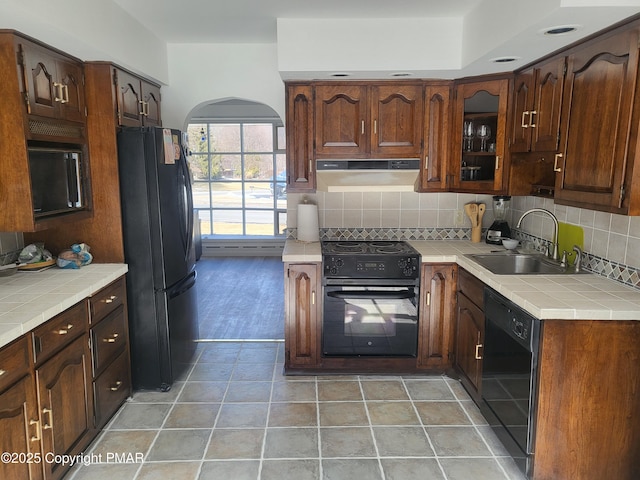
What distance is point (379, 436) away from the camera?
2.62 m

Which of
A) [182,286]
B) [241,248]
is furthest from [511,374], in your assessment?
[241,248]

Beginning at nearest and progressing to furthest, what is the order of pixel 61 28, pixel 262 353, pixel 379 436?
pixel 61 28 → pixel 379 436 → pixel 262 353

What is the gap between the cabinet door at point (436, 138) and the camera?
3.36m

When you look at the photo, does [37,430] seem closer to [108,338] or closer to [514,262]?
[108,338]

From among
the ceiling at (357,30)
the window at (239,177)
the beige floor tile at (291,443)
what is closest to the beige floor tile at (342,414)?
the beige floor tile at (291,443)

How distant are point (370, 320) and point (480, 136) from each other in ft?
4.97

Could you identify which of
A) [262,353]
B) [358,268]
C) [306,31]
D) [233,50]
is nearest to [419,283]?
[358,268]

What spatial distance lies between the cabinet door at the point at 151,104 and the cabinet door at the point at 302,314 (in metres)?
1.51

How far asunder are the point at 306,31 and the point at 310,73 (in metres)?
0.26

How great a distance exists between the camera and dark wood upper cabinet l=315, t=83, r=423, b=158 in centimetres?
335

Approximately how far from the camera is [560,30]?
2164 millimetres

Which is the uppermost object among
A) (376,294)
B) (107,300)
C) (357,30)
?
(357,30)

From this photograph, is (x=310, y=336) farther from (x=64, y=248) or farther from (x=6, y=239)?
(x=6, y=239)

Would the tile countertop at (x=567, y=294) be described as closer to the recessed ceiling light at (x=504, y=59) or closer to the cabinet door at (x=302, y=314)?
the cabinet door at (x=302, y=314)
